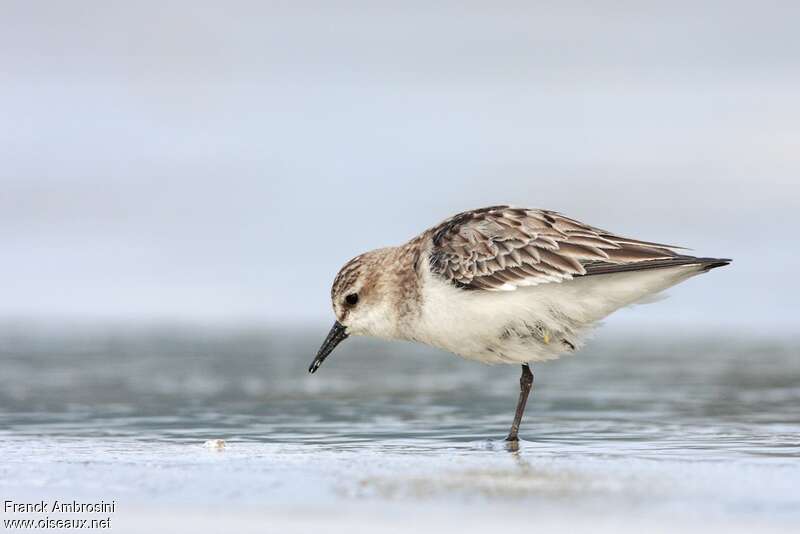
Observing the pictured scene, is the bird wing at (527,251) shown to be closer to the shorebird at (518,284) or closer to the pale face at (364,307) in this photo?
the shorebird at (518,284)

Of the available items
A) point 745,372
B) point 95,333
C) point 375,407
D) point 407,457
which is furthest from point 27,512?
point 95,333

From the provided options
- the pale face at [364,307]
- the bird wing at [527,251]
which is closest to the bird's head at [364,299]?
the pale face at [364,307]

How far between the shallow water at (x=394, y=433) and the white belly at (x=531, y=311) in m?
0.74

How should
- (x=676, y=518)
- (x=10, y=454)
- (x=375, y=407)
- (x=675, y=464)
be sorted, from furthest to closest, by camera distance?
(x=375, y=407), (x=10, y=454), (x=675, y=464), (x=676, y=518)

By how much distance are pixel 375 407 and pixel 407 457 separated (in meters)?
3.52

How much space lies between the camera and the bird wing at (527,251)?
9.63m

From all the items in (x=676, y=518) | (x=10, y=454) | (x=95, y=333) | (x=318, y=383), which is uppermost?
(x=95, y=333)

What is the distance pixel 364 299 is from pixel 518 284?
138 cm

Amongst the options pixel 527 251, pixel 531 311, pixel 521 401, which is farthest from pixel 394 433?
pixel 527 251

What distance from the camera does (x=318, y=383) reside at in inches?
561

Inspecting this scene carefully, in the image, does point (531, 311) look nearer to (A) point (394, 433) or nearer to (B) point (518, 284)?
(B) point (518, 284)

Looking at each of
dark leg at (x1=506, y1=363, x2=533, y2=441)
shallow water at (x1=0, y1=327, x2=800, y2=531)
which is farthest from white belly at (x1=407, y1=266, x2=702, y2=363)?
shallow water at (x1=0, y1=327, x2=800, y2=531)

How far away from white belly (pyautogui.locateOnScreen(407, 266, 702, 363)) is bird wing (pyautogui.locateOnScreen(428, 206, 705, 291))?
10 cm

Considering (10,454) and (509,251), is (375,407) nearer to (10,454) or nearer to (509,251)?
(509,251)
